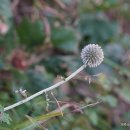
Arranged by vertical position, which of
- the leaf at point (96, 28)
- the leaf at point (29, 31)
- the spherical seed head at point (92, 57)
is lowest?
the spherical seed head at point (92, 57)

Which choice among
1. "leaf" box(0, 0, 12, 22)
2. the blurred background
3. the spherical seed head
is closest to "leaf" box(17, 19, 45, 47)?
the blurred background

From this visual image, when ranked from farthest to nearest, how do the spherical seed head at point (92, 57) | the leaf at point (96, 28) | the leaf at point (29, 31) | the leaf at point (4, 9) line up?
1. the leaf at point (96, 28)
2. the leaf at point (29, 31)
3. the leaf at point (4, 9)
4. the spherical seed head at point (92, 57)

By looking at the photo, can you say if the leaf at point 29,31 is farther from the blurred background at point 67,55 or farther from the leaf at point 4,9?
the leaf at point 4,9

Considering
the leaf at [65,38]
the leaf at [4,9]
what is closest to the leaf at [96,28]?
the leaf at [65,38]

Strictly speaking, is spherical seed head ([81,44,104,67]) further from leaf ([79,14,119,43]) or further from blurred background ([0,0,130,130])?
leaf ([79,14,119,43])

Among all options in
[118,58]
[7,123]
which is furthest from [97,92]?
[7,123]

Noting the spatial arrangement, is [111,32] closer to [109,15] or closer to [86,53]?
[109,15]

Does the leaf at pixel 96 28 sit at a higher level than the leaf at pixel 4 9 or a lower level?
higher
